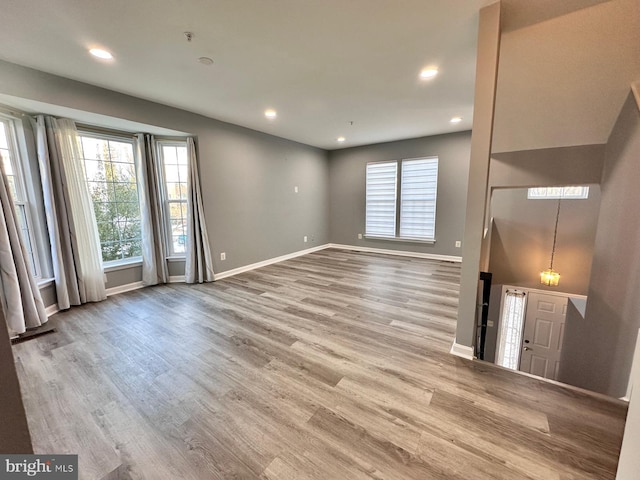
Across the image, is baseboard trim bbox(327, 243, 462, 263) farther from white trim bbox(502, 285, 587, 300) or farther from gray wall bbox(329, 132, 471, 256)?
white trim bbox(502, 285, 587, 300)

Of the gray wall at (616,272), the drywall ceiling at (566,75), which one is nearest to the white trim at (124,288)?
the drywall ceiling at (566,75)

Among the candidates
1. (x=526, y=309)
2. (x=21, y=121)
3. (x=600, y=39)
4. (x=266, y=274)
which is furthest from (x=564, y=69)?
(x=21, y=121)

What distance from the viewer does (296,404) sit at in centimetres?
161

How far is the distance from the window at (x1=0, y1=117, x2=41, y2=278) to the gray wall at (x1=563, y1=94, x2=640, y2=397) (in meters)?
5.47

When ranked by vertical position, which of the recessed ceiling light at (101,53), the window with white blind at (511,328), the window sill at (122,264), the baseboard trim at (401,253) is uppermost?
the recessed ceiling light at (101,53)

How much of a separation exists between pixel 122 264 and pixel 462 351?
443 cm

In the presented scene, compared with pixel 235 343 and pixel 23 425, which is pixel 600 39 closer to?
pixel 23 425

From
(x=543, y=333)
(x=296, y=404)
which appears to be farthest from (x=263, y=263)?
(x=543, y=333)

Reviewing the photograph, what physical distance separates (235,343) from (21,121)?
3.35 m

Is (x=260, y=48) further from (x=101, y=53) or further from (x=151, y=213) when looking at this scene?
(x=151, y=213)

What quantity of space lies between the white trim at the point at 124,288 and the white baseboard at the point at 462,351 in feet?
13.9

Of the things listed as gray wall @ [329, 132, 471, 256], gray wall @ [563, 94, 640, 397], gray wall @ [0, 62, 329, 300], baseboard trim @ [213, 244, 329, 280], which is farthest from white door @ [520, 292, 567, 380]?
gray wall @ [0, 62, 329, 300]

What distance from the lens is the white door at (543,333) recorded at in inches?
160

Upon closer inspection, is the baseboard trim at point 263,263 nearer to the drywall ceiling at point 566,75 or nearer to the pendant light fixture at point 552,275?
the drywall ceiling at point 566,75
